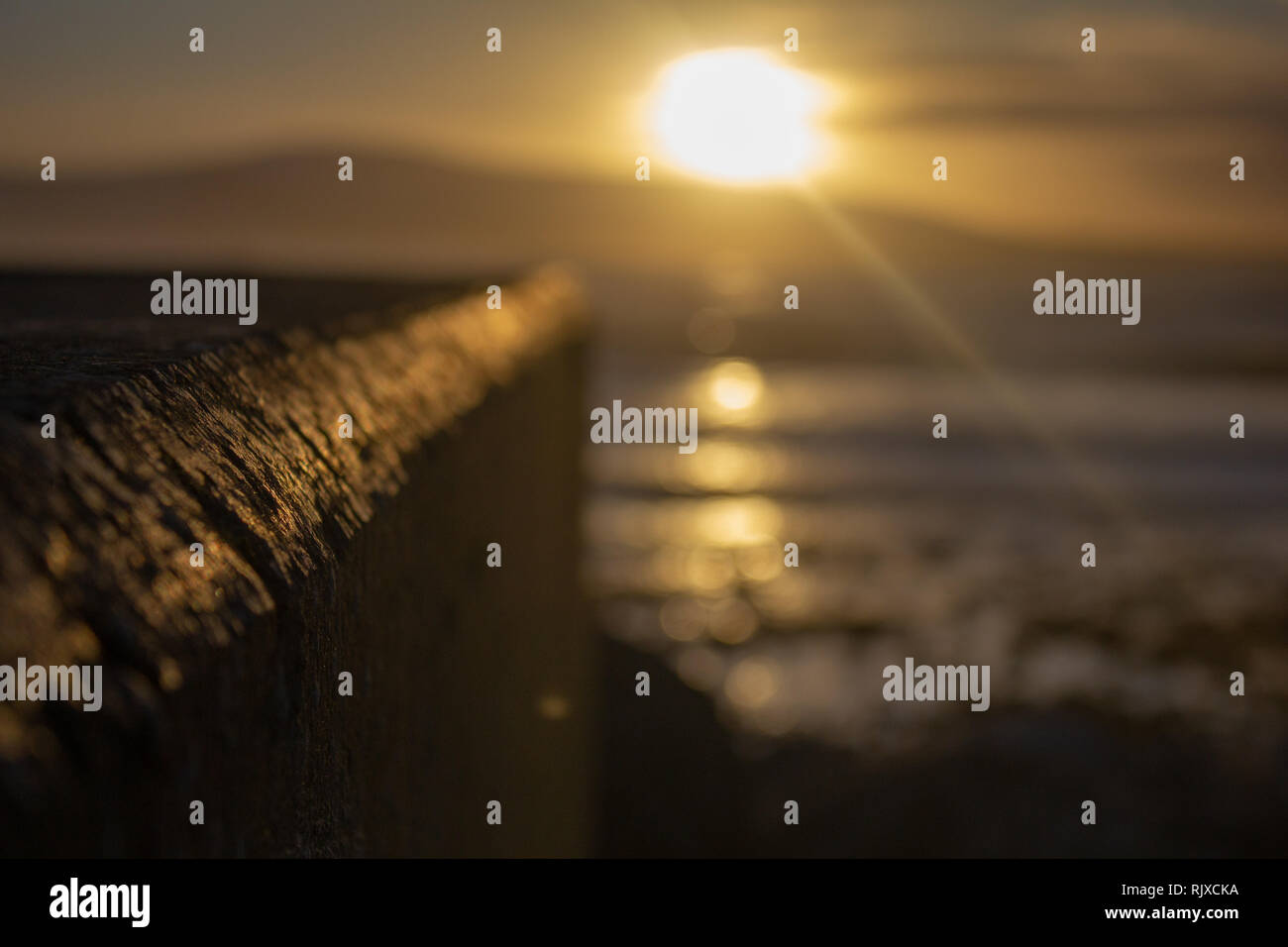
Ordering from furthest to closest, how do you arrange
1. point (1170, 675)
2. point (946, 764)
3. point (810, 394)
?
point (810, 394)
point (1170, 675)
point (946, 764)

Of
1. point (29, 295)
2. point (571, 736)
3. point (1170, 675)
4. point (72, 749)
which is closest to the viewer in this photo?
point (72, 749)

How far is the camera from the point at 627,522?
18.2 m

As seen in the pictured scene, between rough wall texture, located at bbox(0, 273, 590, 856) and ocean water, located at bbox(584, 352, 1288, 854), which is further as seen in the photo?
ocean water, located at bbox(584, 352, 1288, 854)

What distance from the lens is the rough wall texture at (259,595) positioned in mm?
677

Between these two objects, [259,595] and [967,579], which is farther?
[967,579]

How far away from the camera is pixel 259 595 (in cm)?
92

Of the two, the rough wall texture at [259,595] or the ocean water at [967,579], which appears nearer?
the rough wall texture at [259,595]

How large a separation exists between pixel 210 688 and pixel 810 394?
35546mm

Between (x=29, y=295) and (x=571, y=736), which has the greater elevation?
(x=29, y=295)

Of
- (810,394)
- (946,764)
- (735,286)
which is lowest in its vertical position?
(946,764)

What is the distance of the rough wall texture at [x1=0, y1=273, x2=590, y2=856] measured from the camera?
2.22 ft

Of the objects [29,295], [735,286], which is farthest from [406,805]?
[735,286]

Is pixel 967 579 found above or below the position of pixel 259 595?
above
